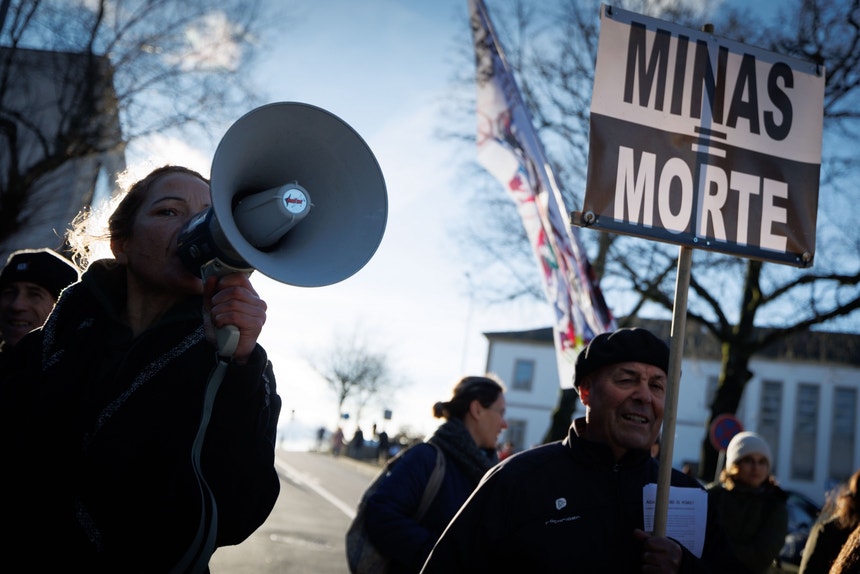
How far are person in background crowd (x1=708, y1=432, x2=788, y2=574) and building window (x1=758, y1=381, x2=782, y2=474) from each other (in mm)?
45935

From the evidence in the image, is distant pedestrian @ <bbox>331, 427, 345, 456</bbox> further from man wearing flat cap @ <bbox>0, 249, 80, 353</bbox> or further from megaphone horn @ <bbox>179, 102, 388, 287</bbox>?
megaphone horn @ <bbox>179, 102, 388, 287</bbox>

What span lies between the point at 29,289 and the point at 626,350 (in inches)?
102

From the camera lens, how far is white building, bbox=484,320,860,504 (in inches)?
1836

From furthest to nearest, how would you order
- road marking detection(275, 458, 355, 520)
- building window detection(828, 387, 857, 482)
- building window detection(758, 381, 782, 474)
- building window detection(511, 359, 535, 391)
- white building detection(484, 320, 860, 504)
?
building window detection(511, 359, 535, 391)
building window detection(758, 381, 782, 474)
white building detection(484, 320, 860, 504)
building window detection(828, 387, 857, 482)
road marking detection(275, 458, 355, 520)

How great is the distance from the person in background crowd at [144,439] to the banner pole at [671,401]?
1125 mm

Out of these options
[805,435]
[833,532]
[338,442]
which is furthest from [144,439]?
[805,435]

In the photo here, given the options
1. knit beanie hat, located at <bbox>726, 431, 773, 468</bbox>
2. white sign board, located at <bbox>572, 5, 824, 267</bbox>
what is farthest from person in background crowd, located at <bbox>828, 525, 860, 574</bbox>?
→ knit beanie hat, located at <bbox>726, 431, 773, 468</bbox>

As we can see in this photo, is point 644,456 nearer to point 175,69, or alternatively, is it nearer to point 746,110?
point 746,110

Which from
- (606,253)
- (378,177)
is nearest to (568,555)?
(378,177)

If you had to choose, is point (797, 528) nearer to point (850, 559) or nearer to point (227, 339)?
point (850, 559)

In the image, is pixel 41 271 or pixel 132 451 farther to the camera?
pixel 41 271

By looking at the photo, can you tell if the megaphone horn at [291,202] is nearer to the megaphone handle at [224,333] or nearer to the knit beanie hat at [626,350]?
the megaphone handle at [224,333]

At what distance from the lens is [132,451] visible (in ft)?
5.57

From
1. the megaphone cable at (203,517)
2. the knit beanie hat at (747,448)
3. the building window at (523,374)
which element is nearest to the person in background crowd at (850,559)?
the megaphone cable at (203,517)
